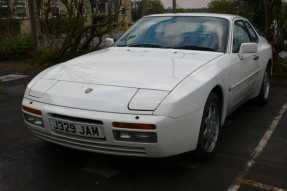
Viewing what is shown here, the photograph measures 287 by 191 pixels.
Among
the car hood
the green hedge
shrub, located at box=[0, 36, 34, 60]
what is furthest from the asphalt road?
the green hedge

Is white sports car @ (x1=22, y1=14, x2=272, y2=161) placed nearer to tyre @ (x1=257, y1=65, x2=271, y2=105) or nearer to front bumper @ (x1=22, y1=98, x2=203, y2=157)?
front bumper @ (x1=22, y1=98, x2=203, y2=157)

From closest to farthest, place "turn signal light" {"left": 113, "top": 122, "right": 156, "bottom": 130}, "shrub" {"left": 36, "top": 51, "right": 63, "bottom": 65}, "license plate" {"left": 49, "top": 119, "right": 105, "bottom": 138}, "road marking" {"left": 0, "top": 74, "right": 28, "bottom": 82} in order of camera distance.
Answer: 1. "turn signal light" {"left": 113, "top": 122, "right": 156, "bottom": 130}
2. "license plate" {"left": 49, "top": 119, "right": 105, "bottom": 138}
3. "road marking" {"left": 0, "top": 74, "right": 28, "bottom": 82}
4. "shrub" {"left": 36, "top": 51, "right": 63, "bottom": 65}

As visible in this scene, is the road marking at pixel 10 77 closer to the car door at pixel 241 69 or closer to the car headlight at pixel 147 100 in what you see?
the car door at pixel 241 69

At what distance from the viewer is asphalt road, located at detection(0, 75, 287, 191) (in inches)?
128

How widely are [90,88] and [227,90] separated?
4.81ft

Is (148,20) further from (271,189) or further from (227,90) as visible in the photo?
(271,189)

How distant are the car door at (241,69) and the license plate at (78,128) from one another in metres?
1.64

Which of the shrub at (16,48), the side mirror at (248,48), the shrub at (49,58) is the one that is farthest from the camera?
the shrub at (16,48)

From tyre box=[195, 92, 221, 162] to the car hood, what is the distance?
0.36 meters

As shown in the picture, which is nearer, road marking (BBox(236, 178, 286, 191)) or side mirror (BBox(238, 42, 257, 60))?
road marking (BBox(236, 178, 286, 191))

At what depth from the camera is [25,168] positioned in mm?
3617

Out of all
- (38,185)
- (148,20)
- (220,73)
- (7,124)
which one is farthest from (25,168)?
(148,20)

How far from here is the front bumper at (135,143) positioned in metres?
3.02

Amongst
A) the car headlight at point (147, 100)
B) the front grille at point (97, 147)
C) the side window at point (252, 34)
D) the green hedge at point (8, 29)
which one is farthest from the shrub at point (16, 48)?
the car headlight at point (147, 100)
